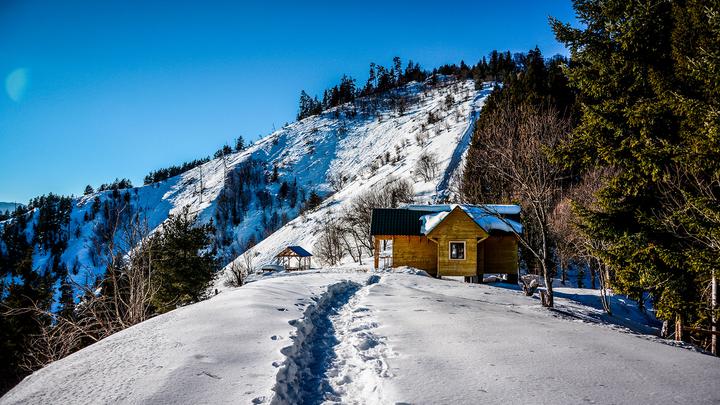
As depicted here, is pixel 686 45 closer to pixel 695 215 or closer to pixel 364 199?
pixel 695 215

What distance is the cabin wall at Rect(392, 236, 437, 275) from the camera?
25.2 meters

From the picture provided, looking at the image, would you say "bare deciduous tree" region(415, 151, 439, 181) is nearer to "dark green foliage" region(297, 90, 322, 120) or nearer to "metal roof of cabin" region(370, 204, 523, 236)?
"metal roof of cabin" region(370, 204, 523, 236)

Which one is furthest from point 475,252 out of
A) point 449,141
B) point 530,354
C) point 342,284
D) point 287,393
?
point 449,141

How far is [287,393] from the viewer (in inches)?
150

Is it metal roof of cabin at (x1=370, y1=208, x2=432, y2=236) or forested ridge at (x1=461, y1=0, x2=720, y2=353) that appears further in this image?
metal roof of cabin at (x1=370, y1=208, x2=432, y2=236)

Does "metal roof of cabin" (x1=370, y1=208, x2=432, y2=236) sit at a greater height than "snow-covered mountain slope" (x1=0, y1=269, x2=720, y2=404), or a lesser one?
greater

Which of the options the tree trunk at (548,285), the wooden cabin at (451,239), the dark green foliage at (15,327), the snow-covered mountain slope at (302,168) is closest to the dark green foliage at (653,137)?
the tree trunk at (548,285)

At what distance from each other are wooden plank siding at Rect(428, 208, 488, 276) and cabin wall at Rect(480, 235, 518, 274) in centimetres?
195

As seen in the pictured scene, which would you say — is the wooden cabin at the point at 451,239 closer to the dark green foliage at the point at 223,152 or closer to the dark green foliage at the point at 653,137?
the dark green foliage at the point at 653,137

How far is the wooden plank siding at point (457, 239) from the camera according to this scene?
23500 millimetres

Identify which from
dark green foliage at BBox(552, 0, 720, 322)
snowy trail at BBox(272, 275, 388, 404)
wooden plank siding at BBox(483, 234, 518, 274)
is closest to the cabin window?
wooden plank siding at BBox(483, 234, 518, 274)

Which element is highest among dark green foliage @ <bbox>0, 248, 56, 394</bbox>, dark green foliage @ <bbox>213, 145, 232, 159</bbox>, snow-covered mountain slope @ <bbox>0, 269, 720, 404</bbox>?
A: dark green foliage @ <bbox>213, 145, 232, 159</bbox>

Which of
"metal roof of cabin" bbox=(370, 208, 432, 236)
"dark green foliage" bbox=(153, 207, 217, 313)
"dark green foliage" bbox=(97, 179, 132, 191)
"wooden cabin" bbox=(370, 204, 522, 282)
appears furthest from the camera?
"dark green foliage" bbox=(97, 179, 132, 191)

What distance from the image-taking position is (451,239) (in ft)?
78.3
